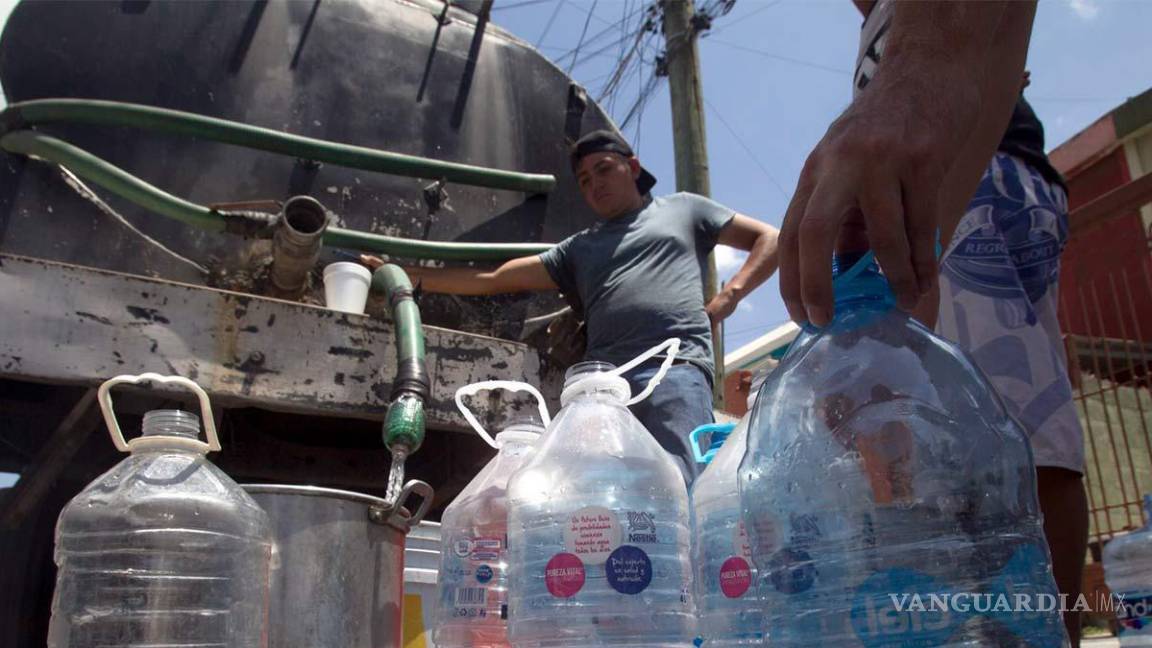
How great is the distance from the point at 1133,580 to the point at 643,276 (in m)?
1.59

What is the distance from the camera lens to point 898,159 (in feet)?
2.78

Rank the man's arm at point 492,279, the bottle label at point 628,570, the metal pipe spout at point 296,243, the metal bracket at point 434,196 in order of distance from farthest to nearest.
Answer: the metal bracket at point 434,196, the man's arm at point 492,279, the metal pipe spout at point 296,243, the bottle label at point 628,570

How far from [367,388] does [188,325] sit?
1.56ft

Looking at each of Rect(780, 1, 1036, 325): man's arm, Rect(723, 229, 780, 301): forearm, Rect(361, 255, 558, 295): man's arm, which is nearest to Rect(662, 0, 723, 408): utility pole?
Rect(723, 229, 780, 301): forearm

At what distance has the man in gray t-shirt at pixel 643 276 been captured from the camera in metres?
2.60

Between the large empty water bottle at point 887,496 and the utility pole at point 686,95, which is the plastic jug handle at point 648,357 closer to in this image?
the large empty water bottle at point 887,496

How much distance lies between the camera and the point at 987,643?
835 mm

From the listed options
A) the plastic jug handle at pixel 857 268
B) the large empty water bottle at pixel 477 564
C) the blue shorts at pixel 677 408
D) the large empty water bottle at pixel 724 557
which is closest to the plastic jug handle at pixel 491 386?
the large empty water bottle at pixel 477 564

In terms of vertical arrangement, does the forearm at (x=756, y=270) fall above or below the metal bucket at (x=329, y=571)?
above

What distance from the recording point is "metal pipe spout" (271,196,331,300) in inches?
102

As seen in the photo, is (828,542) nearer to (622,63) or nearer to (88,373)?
(88,373)

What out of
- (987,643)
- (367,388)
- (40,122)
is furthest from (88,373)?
(987,643)

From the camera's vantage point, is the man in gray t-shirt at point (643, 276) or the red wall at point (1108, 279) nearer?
the man in gray t-shirt at point (643, 276)

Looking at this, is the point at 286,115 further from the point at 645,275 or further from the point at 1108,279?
the point at 1108,279
